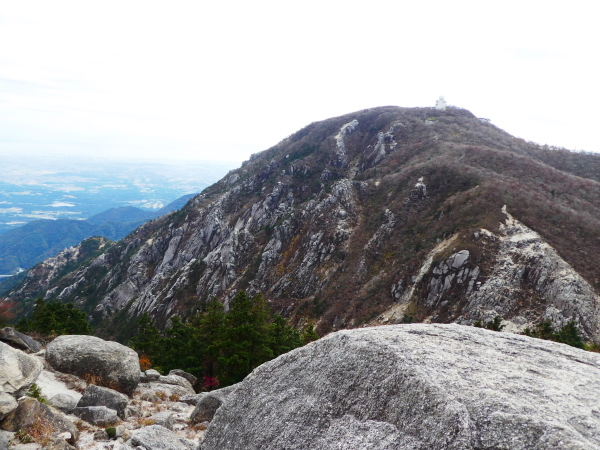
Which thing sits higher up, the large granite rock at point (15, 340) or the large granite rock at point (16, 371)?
the large granite rock at point (16, 371)

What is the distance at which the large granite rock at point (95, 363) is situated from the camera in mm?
16703

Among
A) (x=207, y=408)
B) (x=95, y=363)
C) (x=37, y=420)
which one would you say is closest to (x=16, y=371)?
(x=37, y=420)

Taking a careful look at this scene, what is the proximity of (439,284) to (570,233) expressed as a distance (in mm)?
16796

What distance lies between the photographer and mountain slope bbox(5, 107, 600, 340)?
35.2m

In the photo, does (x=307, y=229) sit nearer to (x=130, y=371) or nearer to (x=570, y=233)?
(x=570, y=233)

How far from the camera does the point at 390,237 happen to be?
5322 cm

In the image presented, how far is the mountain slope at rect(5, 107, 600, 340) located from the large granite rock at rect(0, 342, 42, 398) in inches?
1326

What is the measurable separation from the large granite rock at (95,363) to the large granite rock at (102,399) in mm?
2764

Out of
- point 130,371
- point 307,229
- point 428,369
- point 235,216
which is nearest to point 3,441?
point 130,371

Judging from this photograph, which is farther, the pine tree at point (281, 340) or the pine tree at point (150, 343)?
the pine tree at point (150, 343)

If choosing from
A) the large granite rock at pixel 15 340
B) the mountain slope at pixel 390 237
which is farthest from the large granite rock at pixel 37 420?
the mountain slope at pixel 390 237

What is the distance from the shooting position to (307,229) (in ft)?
211

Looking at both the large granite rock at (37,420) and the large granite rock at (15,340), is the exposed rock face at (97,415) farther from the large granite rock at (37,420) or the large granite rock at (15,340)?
the large granite rock at (15,340)

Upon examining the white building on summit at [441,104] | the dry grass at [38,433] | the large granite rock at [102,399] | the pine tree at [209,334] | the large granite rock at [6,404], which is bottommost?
the pine tree at [209,334]
